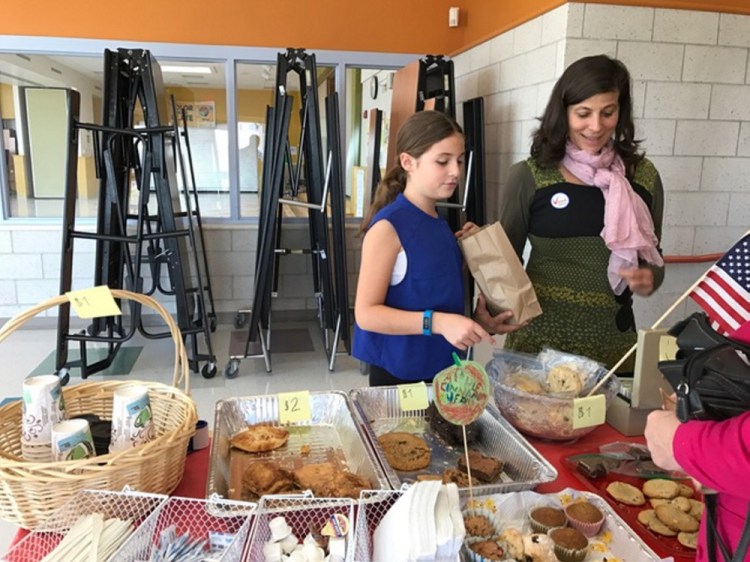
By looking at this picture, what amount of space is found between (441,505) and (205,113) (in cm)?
482

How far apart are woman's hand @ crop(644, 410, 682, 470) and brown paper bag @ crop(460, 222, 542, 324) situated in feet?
2.06

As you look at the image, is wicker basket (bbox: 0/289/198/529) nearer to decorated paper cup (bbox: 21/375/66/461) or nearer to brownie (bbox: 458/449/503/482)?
decorated paper cup (bbox: 21/375/66/461)

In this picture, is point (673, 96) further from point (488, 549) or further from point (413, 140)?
point (488, 549)

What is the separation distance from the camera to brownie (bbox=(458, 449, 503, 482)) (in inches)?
45.9

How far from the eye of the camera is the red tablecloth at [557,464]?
1127mm

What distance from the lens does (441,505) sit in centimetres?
89

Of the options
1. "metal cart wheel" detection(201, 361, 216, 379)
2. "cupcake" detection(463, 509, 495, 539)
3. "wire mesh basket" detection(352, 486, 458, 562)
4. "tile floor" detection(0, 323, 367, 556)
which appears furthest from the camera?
"metal cart wheel" detection(201, 361, 216, 379)

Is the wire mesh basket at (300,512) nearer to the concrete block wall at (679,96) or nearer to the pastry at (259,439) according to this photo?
the pastry at (259,439)

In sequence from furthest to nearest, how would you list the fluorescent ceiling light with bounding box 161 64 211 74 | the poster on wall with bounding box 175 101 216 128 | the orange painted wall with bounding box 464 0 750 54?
the poster on wall with bounding box 175 101 216 128
the fluorescent ceiling light with bounding box 161 64 211 74
the orange painted wall with bounding box 464 0 750 54

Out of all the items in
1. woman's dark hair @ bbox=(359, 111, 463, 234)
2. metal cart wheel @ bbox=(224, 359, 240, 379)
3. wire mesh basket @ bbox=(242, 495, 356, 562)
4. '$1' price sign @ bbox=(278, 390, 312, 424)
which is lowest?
metal cart wheel @ bbox=(224, 359, 240, 379)

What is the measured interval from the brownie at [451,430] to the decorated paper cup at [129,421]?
633 millimetres

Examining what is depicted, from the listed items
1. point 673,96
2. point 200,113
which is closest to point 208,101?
point 200,113

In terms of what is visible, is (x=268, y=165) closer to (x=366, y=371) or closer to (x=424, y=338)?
(x=366, y=371)

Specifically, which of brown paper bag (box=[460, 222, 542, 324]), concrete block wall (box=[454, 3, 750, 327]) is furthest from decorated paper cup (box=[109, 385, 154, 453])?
concrete block wall (box=[454, 3, 750, 327])
